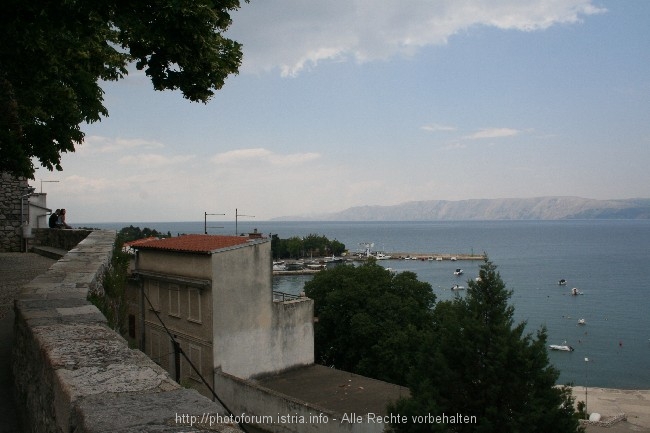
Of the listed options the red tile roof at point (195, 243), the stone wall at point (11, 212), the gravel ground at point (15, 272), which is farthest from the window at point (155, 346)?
the gravel ground at point (15, 272)

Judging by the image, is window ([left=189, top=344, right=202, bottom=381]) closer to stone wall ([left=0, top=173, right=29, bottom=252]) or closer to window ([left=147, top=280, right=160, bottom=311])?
window ([left=147, top=280, right=160, bottom=311])

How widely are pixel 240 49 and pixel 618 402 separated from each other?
4243 centimetres

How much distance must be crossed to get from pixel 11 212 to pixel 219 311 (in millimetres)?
8033

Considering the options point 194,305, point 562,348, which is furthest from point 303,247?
point 194,305

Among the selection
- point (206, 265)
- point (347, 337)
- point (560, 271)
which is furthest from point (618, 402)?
point (560, 271)

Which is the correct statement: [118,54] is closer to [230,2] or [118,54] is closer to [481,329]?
[230,2]

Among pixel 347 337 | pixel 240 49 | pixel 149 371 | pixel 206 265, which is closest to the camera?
pixel 149 371

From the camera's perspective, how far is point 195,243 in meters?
21.3

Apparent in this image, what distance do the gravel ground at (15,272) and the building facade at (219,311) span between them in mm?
5197

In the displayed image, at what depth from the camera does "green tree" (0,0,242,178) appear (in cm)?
575

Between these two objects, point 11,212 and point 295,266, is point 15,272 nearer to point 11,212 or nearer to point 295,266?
point 11,212

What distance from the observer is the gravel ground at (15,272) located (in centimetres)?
887

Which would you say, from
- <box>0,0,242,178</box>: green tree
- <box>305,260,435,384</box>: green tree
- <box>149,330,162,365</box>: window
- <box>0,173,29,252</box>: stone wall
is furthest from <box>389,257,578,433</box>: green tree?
<box>0,173,29,252</box>: stone wall

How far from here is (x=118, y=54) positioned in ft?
31.2
